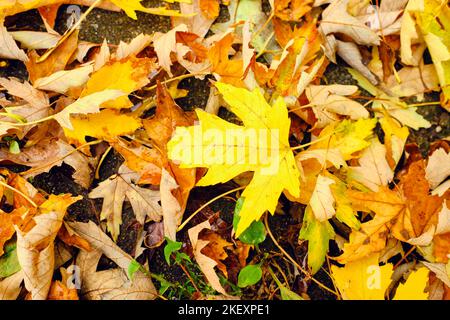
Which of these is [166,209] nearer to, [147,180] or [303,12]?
[147,180]

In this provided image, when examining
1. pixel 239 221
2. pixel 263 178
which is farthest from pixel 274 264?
pixel 263 178

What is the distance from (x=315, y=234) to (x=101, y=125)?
72 cm

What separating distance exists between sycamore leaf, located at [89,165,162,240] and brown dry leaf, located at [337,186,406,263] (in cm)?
58

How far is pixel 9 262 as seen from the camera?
141cm

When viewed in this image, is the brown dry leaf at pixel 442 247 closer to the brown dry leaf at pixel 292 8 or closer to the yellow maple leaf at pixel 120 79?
the brown dry leaf at pixel 292 8

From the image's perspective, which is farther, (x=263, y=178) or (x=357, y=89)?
(x=357, y=89)

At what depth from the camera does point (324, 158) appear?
55.2 inches

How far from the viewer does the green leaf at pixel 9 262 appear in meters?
1.40

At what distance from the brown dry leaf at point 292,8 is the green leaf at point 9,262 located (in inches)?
43.2

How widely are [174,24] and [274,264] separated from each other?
848 millimetres

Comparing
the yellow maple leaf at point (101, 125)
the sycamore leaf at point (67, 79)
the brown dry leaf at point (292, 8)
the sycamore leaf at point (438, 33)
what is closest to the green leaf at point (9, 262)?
the yellow maple leaf at point (101, 125)

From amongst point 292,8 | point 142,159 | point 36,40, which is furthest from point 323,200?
point 36,40

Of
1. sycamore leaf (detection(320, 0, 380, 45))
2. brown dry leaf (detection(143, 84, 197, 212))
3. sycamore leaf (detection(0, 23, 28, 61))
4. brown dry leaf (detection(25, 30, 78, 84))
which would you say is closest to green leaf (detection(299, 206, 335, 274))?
brown dry leaf (detection(143, 84, 197, 212))

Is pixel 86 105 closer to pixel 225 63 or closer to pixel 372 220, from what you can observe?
pixel 225 63
